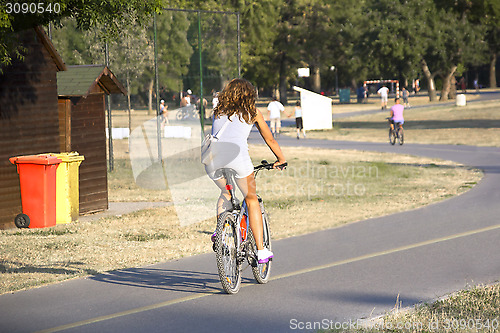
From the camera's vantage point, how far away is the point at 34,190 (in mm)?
12102

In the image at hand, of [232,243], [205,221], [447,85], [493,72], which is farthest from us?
[493,72]

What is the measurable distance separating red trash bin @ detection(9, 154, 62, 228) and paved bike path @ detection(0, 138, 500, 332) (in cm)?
361

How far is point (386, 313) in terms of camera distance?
21.2 feet

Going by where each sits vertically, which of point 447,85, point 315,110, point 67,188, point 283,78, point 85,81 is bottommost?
point 67,188

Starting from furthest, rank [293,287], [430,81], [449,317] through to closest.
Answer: [430,81]
[293,287]
[449,317]

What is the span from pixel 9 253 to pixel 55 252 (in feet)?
1.88

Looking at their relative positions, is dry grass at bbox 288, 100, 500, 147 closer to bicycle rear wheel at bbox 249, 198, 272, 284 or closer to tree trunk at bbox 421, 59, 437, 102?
tree trunk at bbox 421, 59, 437, 102

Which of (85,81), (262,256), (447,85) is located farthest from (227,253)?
(447,85)

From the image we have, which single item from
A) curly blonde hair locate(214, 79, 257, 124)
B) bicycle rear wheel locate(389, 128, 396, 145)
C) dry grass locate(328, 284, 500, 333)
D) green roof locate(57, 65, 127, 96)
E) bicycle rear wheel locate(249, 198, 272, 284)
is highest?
green roof locate(57, 65, 127, 96)

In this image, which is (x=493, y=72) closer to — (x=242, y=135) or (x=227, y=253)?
(x=242, y=135)

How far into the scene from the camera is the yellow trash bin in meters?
12.5

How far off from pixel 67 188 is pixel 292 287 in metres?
5.92

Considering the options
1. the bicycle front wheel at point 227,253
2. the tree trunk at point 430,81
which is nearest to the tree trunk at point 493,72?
the tree trunk at point 430,81

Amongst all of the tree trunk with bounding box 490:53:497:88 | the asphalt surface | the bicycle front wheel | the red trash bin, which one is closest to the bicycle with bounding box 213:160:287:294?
the bicycle front wheel
